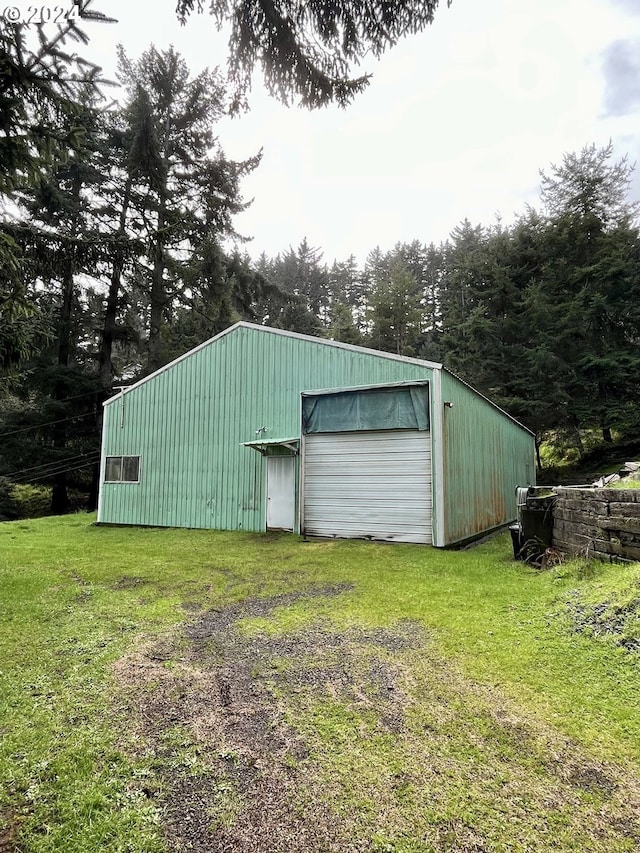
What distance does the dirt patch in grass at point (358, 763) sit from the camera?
60.9 inches

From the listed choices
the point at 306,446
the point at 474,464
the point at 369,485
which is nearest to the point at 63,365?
the point at 306,446

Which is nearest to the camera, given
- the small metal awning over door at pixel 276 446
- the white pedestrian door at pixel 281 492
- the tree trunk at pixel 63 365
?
the small metal awning over door at pixel 276 446

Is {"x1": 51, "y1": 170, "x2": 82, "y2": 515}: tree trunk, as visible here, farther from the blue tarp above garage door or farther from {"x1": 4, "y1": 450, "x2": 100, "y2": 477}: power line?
the blue tarp above garage door

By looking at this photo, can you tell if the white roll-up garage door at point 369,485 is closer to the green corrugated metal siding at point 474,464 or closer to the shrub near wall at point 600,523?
the green corrugated metal siding at point 474,464

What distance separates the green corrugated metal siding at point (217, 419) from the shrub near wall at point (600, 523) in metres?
3.95

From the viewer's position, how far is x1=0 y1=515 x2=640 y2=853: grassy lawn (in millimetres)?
1588

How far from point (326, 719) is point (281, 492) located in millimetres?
7158

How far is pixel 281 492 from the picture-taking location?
369 inches

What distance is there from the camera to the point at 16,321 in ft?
17.0

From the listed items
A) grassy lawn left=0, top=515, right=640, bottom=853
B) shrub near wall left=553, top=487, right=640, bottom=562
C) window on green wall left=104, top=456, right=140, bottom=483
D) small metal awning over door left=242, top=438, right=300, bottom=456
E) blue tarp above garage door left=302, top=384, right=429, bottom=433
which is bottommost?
grassy lawn left=0, top=515, right=640, bottom=853

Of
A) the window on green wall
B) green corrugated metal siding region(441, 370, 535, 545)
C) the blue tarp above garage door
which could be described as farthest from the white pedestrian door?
the window on green wall

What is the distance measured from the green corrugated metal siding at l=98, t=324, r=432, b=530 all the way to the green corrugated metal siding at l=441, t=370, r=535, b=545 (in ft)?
5.26

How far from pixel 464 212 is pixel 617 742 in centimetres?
3738

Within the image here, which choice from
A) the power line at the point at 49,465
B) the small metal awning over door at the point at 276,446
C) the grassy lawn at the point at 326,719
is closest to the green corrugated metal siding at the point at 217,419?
the small metal awning over door at the point at 276,446
